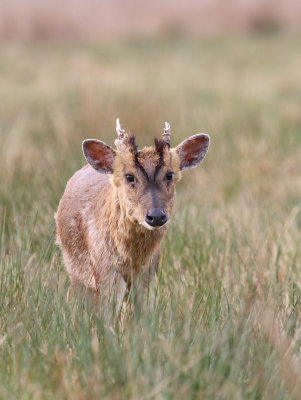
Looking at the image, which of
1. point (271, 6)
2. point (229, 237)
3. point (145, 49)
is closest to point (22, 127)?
→ point (229, 237)

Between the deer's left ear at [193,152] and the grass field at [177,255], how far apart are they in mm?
599

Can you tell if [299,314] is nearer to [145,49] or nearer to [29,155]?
[29,155]

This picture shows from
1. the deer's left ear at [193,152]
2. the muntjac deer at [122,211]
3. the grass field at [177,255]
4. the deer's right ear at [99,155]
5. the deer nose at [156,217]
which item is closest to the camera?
the grass field at [177,255]

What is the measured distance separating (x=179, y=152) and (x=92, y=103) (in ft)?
15.5

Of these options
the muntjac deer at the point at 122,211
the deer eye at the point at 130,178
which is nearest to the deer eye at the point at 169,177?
the muntjac deer at the point at 122,211

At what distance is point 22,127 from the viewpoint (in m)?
8.55

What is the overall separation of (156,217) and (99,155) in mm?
591

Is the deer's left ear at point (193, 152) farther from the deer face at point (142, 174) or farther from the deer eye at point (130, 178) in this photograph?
the deer eye at point (130, 178)

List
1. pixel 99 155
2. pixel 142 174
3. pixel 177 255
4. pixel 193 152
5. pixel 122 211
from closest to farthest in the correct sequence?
pixel 142 174 < pixel 122 211 < pixel 99 155 < pixel 193 152 < pixel 177 255

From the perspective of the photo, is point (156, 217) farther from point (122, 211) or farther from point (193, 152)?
point (193, 152)

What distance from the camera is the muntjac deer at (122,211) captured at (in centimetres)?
383

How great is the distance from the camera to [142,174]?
383 cm

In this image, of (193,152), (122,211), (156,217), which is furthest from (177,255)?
(156,217)

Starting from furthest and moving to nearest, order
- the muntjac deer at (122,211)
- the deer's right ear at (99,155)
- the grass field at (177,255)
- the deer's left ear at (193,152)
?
the deer's left ear at (193,152) < the deer's right ear at (99,155) < the muntjac deer at (122,211) < the grass field at (177,255)
